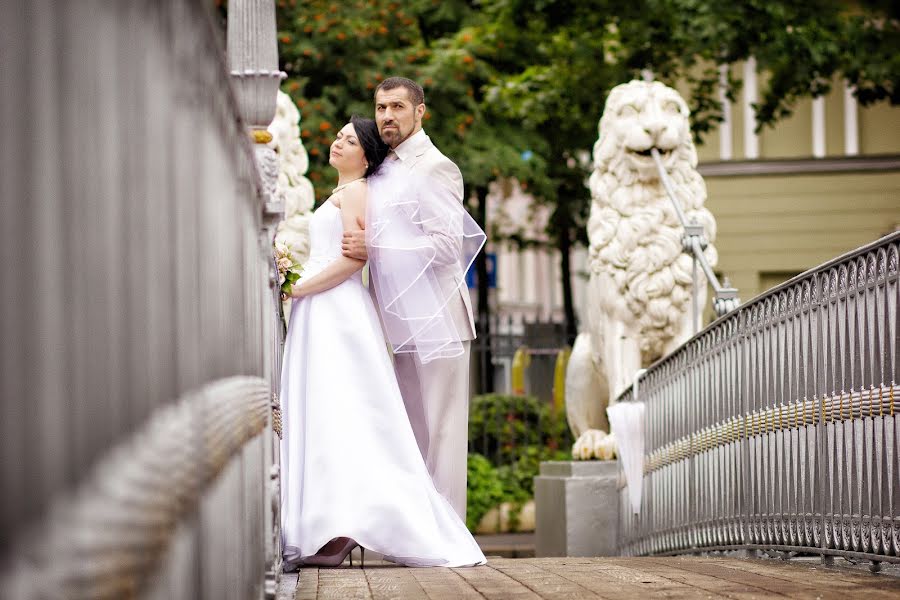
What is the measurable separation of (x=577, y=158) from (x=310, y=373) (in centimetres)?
1774

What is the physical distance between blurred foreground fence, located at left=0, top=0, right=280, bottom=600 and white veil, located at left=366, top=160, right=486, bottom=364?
443 cm

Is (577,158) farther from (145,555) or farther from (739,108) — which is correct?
(145,555)

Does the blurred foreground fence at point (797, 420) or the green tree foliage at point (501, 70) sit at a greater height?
the green tree foliage at point (501, 70)

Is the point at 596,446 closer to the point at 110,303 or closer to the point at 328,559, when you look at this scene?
the point at 328,559

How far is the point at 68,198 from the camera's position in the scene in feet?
3.78

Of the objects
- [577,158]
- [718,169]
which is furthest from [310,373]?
[718,169]

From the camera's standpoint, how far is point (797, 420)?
257 inches

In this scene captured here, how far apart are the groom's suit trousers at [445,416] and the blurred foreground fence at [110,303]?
15.5 feet

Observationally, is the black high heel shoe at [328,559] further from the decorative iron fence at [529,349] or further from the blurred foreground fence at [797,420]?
the decorative iron fence at [529,349]

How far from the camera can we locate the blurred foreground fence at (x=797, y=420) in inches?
216

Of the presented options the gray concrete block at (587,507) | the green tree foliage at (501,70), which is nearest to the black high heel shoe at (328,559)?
the gray concrete block at (587,507)

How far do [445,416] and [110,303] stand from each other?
6.11m

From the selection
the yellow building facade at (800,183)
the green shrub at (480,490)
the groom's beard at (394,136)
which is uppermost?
the yellow building facade at (800,183)

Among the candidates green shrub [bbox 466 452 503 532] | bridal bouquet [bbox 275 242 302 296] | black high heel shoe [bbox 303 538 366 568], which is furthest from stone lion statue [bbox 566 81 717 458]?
green shrub [bbox 466 452 503 532]
